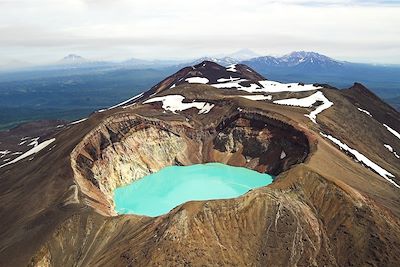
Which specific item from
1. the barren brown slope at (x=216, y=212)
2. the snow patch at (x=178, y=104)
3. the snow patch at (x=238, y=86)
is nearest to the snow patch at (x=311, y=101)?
the barren brown slope at (x=216, y=212)

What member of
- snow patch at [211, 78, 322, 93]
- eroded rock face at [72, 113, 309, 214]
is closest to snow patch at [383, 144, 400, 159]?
eroded rock face at [72, 113, 309, 214]

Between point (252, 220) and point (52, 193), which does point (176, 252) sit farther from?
point (52, 193)

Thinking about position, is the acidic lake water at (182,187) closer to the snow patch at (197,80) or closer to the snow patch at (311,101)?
the snow patch at (311,101)

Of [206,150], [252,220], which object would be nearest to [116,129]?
[206,150]

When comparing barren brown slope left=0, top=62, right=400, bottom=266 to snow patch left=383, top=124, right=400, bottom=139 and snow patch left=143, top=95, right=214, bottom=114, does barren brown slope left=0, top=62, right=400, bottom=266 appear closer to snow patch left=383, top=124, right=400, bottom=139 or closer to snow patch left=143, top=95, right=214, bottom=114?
snow patch left=383, top=124, right=400, bottom=139

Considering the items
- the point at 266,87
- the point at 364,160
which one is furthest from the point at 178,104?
the point at 364,160
